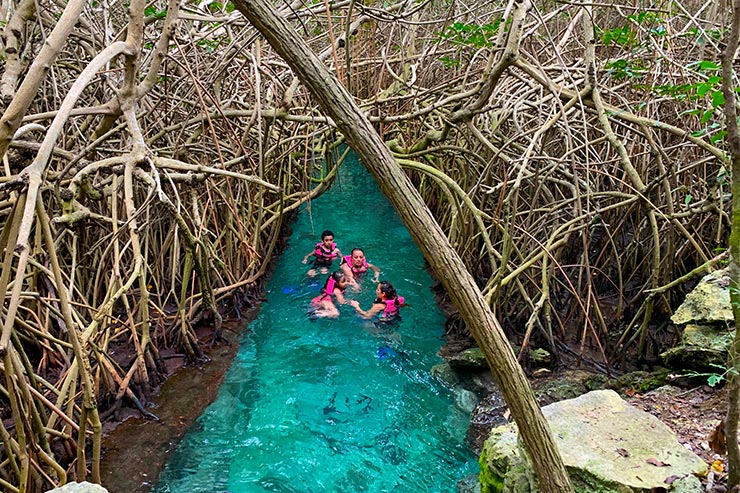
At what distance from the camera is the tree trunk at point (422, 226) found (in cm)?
152

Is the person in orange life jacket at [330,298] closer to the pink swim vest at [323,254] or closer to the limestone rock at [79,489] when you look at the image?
the pink swim vest at [323,254]

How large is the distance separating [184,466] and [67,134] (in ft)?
8.57

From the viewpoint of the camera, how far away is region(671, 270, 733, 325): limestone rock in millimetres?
3570

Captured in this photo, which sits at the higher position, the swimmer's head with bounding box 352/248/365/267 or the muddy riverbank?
the swimmer's head with bounding box 352/248/365/267

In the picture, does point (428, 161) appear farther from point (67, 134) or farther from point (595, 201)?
point (67, 134)

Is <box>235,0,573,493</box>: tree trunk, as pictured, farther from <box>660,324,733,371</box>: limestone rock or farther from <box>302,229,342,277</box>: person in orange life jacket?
<box>302,229,342,277</box>: person in orange life jacket

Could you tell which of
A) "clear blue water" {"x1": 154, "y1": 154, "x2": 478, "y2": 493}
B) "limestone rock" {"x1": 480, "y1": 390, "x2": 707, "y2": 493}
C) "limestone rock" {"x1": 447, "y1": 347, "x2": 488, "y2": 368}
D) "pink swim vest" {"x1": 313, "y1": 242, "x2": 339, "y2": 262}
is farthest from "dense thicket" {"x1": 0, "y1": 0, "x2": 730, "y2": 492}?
"limestone rock" {"x1": 480, "y1": 390, "x2": 707, "y2": 493}

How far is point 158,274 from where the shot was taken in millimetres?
5180

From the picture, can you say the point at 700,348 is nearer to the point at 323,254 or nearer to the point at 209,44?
the point at 209,44

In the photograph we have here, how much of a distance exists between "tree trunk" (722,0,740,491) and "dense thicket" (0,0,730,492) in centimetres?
28

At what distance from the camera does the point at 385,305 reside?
19.9 ft

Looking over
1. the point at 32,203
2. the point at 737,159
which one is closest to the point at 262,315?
the point at 32,203

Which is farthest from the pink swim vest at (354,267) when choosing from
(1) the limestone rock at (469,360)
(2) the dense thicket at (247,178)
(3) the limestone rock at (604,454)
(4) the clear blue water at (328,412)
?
(3) the limestone rock at (604,454)

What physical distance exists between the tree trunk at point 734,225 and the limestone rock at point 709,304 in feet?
5.35
